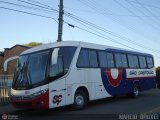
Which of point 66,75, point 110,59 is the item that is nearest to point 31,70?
point 66,75

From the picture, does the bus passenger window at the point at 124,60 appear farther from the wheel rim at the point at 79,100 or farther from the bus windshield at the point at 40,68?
the bus windshield at the point at 40,68

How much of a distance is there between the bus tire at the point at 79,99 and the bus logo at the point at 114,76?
104 inches

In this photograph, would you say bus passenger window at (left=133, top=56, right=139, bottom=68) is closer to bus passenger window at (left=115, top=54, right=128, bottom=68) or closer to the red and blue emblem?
bus passenger window at (left=115, top=54, right=128, bottom=68)

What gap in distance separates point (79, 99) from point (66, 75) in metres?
1.60

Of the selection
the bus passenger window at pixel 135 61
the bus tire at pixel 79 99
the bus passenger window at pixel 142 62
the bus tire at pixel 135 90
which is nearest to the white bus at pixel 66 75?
the bus tire at pixel 79 99

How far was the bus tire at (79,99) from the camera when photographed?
566 inches

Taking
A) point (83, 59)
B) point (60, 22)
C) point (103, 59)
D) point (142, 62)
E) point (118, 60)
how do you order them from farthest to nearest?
point (142, 62) → point (60, 22) → point (118, 60) → point (103, 59) → point (83, 59)

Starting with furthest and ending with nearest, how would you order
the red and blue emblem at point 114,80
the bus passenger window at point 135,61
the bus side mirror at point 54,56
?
the bus passenger window at point 135,61 → the red and blue emblem at point 114,80 → the bus side mirror at point 54,56

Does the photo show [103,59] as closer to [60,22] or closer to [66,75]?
[66,75]

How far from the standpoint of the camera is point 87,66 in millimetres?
15391

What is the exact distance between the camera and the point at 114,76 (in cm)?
1781

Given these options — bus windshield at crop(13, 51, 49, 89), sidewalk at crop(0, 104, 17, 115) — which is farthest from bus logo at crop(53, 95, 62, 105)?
sidewalk at crop(0, 104, 17, 115)

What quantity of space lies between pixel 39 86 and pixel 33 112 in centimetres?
233

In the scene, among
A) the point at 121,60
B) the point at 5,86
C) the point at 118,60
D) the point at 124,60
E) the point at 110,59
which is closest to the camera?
the point at 5,86
